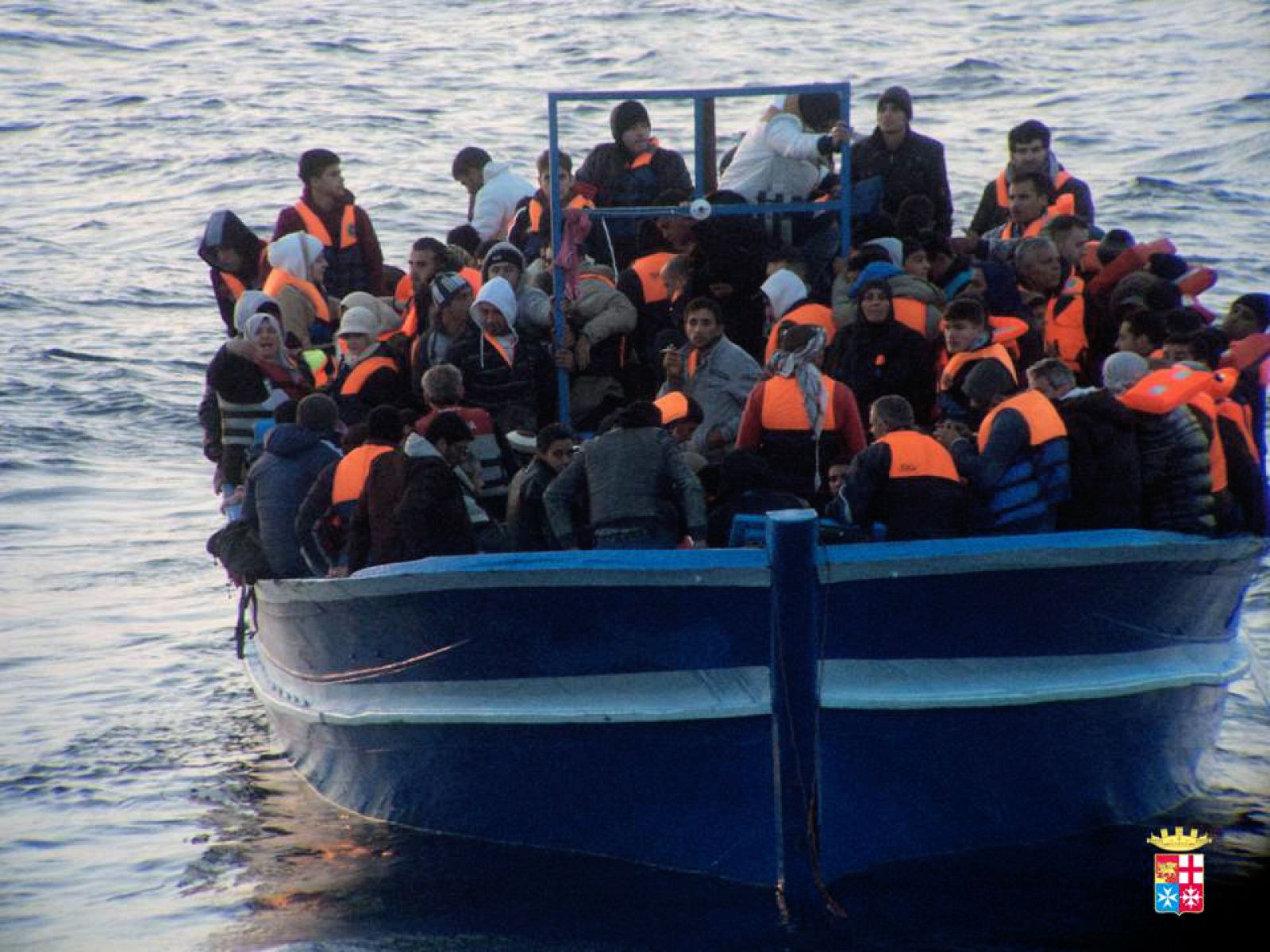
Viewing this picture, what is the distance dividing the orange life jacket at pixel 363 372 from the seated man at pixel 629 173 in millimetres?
1886

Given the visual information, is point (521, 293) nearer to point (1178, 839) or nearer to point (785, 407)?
point (785, 407)

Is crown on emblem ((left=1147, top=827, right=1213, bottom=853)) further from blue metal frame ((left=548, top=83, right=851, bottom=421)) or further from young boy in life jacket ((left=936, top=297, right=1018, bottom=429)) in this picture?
blue metal frame ((left=548, top=83, right=851, bottom=421))

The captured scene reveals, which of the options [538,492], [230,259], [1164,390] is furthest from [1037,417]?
[230,259]

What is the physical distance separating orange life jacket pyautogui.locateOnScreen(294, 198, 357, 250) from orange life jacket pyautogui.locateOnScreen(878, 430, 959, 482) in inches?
200

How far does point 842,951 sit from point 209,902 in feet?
9.35

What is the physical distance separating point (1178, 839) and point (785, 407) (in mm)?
2575

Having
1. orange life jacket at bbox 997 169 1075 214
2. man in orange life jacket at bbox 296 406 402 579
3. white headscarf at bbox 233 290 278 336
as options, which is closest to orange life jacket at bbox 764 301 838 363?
man in orange life jacket at bbox 296 406 402 579

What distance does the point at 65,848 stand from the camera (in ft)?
29.6

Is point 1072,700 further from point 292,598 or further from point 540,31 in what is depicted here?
point 540,31

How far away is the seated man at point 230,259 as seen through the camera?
11328 millimetres

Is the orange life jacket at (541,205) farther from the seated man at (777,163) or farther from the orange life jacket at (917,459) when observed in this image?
the orange life jacket at (917,459)

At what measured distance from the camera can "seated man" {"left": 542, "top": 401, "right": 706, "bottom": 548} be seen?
7531 millimetres

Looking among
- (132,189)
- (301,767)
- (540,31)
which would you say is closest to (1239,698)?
(301,767)

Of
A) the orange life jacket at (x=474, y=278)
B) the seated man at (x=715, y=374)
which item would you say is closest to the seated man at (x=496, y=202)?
the orange life jacket at (x=474, y=278)
